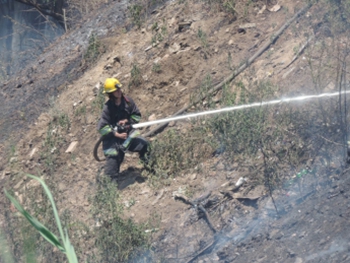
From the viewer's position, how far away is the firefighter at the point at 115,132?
7.89 m

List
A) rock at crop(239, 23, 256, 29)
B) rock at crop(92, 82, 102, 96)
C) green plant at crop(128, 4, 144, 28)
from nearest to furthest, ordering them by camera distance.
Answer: rock at crop(239, 23, 256, 29)
rock at crop(92, 82, 102, 96)
green plant at crop(128, 4, 144, 28)

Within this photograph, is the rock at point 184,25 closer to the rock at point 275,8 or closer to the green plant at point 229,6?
the green plant at point 229,6

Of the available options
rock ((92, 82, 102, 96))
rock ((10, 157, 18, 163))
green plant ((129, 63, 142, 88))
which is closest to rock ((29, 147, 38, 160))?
rock ((10, 157, 18, 163))

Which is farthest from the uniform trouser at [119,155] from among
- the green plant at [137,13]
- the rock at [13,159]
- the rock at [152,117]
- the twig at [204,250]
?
the green plant at [137,13]

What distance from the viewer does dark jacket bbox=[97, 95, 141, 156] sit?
7.89 meters

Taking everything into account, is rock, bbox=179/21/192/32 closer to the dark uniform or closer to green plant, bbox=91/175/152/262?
the dark uniform

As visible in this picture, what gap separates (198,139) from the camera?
8031 mm

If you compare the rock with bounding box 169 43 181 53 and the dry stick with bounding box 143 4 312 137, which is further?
the rock with bounding box 169 43 181 53

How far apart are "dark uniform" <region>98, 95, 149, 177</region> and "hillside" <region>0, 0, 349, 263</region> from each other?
26cm

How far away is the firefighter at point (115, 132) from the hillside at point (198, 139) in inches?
10.8

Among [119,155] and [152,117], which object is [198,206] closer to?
[119,155]

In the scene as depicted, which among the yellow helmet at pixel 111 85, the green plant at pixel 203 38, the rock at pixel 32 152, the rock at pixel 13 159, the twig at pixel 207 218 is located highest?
the yellow helmet at pixel 111 85

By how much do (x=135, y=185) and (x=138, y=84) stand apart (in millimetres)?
2163

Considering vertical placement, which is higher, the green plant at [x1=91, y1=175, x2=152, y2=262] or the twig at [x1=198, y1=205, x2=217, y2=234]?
the green plant at [x1=91, y1=175, x2=152, y2=262]
